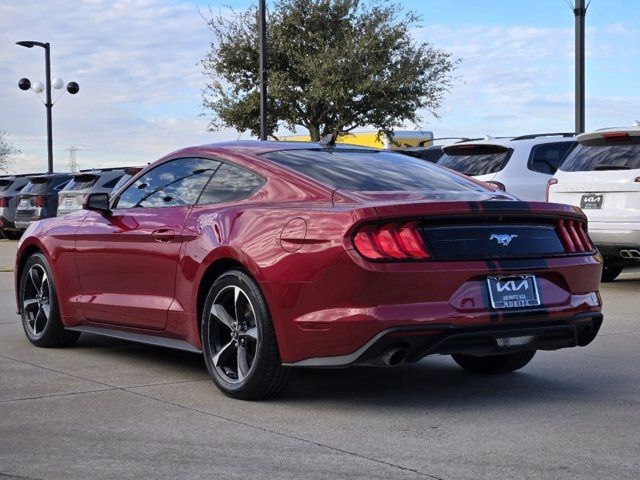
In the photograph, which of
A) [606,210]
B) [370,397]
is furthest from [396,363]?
[606,210]

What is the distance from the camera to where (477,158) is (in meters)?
14.7

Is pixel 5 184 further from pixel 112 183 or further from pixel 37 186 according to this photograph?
pixel 112 183

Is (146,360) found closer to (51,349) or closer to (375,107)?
(51,349)

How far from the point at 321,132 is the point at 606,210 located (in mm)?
27639

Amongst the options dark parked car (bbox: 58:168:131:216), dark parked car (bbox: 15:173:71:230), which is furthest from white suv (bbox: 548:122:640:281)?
dark parked car (bbox: 15:173:71:230)

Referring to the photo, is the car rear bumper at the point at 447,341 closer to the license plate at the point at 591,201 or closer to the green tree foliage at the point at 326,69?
the license plate at the point at 591,201

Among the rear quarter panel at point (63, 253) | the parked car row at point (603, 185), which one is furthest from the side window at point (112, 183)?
the rear quarter panel at point (63, 253)

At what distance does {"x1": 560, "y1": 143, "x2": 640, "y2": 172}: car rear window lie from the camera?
11.9m

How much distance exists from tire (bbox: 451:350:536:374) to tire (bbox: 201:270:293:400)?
56.1 inches

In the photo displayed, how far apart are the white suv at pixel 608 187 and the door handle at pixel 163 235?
21.6 ft

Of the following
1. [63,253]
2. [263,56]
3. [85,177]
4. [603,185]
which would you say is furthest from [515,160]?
[85,177]

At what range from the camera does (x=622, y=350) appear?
25.6 ft

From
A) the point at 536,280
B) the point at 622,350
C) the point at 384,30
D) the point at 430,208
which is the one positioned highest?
the point at 384,30

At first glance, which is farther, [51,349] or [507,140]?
[507,140]
